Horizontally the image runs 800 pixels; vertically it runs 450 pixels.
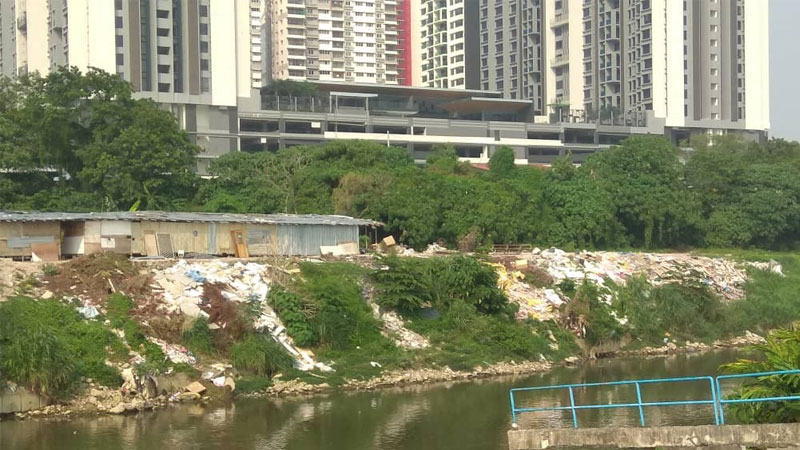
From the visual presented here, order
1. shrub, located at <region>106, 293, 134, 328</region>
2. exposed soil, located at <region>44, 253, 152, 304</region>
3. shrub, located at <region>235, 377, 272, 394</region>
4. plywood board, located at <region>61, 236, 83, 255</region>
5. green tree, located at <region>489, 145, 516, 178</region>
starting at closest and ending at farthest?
shrub, located at <region>235, 377, 272, 394</region> → shrub, located at <region>106, 293, 134, 328</region> → exposed soil, located at <region>44, 253, 152, 304</region> → plywood board, located at <region>61, 236, 83, 255</region> → green tree, located at <region>489, 145, 516, 178</region>

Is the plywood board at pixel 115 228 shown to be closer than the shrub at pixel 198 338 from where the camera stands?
No

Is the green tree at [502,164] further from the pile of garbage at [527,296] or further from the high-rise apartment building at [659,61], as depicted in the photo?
the high-rise apartment building at [659,61]

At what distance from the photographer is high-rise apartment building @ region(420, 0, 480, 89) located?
13262cm

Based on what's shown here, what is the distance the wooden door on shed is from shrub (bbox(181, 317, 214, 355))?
32.0ft

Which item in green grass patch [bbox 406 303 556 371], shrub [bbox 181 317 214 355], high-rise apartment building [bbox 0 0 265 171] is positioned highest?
high-rise apartment building [bbox 0 0 265 171]

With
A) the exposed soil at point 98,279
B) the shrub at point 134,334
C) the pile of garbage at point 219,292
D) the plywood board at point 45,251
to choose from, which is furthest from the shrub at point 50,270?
the plywood board at point 45,251

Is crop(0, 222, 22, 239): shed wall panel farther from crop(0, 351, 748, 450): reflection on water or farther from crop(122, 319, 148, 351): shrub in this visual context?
crop(0, 351, 748, 450): reflection on water

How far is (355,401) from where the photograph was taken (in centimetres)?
3091

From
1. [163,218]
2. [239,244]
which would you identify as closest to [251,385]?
→ [163,218]

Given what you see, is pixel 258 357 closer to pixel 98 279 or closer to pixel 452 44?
pixel 98 279

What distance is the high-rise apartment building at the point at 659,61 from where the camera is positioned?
106 m

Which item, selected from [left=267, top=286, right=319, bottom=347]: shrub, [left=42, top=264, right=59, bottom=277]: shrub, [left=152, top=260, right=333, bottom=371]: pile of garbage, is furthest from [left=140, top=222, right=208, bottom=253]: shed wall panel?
[left=267, top=286, right=319, bottom=347]: shrub

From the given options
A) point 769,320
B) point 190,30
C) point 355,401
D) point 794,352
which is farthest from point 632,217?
point 794,352

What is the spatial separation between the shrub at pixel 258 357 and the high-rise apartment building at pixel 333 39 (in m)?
105
